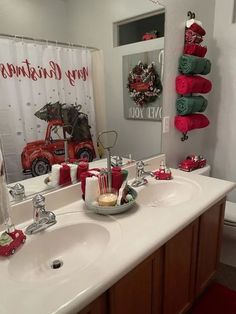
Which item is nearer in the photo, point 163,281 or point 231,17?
point 163,281

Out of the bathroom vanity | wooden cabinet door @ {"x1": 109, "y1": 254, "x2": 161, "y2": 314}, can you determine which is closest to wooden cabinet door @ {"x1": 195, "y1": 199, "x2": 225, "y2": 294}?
the bathroom vanity

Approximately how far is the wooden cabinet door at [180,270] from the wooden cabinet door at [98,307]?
0.37 metres

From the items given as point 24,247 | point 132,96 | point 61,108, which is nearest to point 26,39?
point 61,108

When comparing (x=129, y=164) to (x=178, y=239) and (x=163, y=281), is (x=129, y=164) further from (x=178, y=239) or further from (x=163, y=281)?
(x=163, y=281)

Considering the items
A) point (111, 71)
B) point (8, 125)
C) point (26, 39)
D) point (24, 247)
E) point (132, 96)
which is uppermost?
point (26, 39)

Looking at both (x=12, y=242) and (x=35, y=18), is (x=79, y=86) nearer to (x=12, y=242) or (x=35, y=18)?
(x=35, y=18)

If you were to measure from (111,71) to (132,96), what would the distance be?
0.81 feet

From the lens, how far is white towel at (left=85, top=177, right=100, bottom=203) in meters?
1.16

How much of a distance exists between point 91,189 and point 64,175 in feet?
0.66

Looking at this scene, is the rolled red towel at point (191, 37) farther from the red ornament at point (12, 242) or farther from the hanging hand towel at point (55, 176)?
the red ornament at point (12, 242)

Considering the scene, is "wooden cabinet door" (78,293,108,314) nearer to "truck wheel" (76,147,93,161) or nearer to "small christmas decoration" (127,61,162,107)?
"truck wheel" (76,147,93,161)

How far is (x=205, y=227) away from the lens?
136 cm

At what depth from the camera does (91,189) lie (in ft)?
3.81

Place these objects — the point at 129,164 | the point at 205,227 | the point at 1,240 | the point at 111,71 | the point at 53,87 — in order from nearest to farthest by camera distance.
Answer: the point at 1,240 < the point at 53,87 < the point at 205,227 < the point at 111,71 < the point at 129,164
